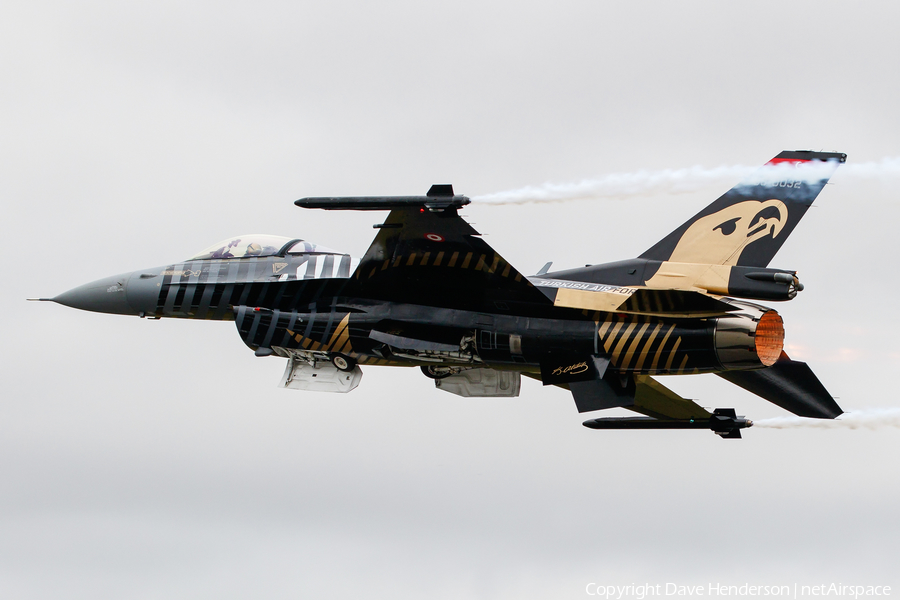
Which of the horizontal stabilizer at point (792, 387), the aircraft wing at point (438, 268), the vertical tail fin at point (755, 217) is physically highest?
the vertical tail fin at point (755, 217)

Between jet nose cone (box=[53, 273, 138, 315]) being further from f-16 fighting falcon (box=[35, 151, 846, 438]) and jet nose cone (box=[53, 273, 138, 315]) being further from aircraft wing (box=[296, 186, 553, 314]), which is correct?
aircraft wing (box=[296, 186, 553, 314])

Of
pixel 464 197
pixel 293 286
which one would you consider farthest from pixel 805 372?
pixel 293 286

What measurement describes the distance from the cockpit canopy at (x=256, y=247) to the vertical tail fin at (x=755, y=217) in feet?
19.1

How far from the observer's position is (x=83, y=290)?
24.9 m

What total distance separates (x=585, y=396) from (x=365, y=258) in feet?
13.4

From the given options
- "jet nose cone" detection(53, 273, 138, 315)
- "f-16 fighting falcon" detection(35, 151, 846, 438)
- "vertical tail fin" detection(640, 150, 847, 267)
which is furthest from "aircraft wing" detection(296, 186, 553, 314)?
"jet nose cone" detection(53, 273, 138, 315)

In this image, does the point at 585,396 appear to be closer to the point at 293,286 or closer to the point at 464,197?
the point at 464,197

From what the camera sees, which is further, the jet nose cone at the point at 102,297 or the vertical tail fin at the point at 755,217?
the jet nose cone at the point at 102,297

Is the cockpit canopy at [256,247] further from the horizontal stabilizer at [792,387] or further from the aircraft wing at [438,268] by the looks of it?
the horizontal stabilizer at [792,387]

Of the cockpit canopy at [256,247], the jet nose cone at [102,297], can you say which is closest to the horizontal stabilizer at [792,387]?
the cockpit canopy at [256,247]

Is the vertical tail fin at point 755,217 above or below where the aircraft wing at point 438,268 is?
above

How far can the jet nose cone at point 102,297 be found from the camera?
24453mm

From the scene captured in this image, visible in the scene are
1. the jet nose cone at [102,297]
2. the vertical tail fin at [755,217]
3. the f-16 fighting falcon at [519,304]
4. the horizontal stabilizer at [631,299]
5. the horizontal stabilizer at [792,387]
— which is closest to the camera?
the horizontal stabilizer at [631,299]

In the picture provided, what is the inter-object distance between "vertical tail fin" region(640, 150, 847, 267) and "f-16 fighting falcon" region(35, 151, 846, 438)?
21mm
